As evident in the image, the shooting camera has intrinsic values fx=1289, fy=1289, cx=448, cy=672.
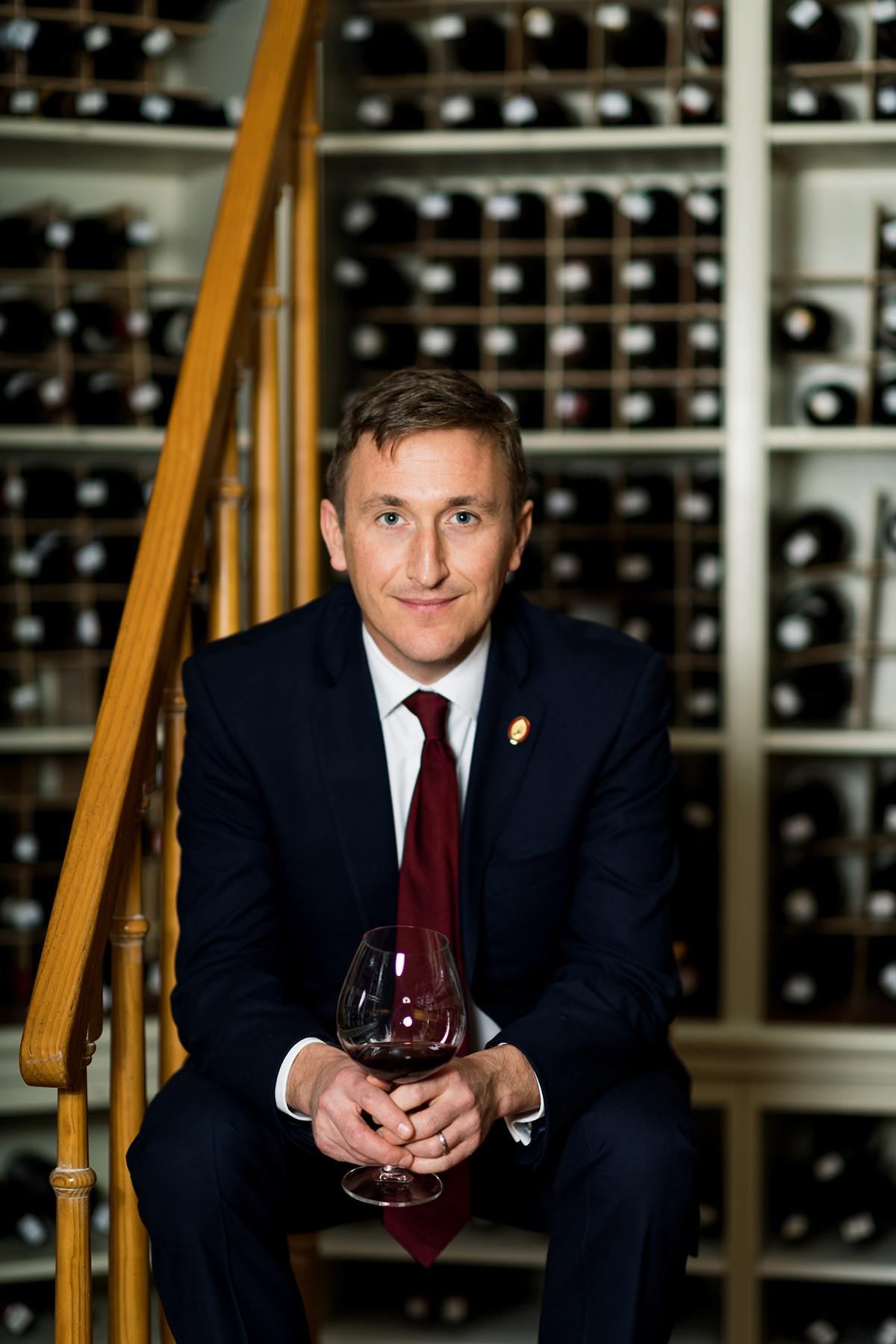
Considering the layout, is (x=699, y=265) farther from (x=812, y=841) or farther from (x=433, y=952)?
(x=433, y=952)

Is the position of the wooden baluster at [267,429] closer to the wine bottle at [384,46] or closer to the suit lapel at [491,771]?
the suit lapel at [491,771]

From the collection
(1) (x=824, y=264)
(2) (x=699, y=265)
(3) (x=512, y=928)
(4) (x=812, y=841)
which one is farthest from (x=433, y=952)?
(1) (x=824, y=264)

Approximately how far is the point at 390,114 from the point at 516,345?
0.46 meters

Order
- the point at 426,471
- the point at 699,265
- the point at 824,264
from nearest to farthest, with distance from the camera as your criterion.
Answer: the point at 426,471 → the point at 699,265 → the point at 824,264

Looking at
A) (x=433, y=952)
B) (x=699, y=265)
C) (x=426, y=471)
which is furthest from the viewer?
Answer: (x=699, y=265)

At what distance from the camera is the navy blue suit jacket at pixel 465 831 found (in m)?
1.35

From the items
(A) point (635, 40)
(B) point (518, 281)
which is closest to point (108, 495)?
(B) point (518, 281)

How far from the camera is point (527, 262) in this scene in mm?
2352

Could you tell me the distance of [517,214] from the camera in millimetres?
2320

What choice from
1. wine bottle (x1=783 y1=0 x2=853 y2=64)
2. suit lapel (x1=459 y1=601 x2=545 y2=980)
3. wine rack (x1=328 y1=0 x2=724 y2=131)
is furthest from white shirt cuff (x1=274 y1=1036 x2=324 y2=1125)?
wine bottle (x1=783 y1=0 x2=853 y2=64)

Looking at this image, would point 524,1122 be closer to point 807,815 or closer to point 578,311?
point 807,815

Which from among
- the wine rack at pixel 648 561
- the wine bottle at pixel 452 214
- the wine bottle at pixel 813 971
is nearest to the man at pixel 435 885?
the wine rack at pixel 648 561

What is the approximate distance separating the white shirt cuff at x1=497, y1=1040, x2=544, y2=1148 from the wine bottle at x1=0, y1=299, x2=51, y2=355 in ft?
5.56

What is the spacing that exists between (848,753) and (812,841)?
172mm
